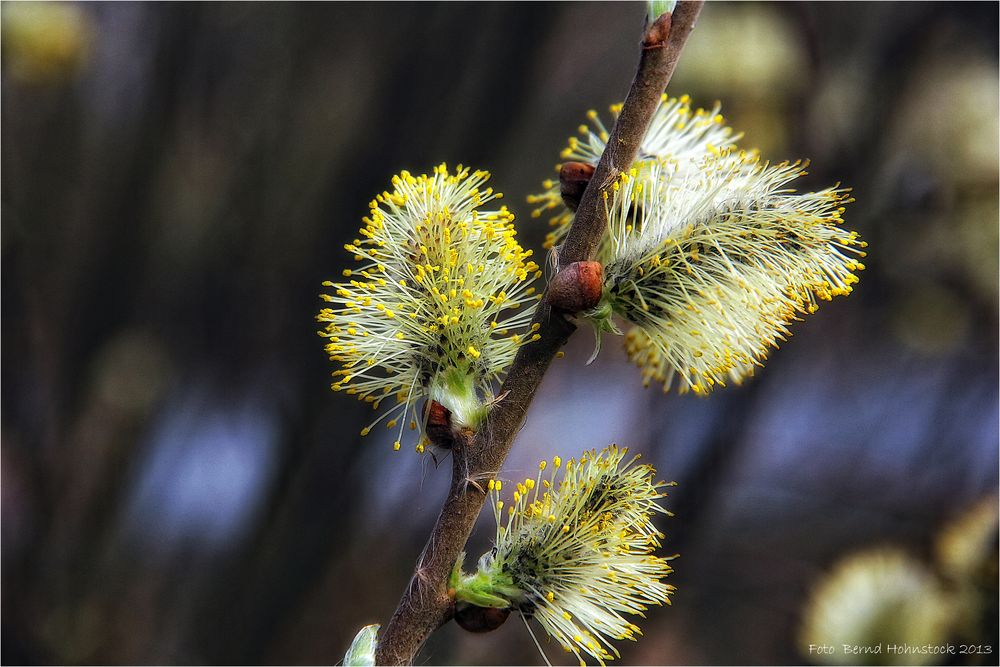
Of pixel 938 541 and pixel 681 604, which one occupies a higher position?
pixel 938 541

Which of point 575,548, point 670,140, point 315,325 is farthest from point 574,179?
point 315,325

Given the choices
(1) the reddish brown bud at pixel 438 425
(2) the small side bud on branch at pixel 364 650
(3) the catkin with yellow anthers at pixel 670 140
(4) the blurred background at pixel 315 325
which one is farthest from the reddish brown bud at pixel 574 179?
(4) the blurred background at pixel 315 325

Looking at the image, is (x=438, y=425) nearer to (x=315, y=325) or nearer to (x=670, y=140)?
(x=670, y=140)

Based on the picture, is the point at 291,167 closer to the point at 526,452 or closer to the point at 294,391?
the point at 294,391

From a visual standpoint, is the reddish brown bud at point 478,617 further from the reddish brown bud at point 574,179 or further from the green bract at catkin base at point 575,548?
the reddish brown bud at point 574,179

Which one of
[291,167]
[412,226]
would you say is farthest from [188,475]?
[412,226]

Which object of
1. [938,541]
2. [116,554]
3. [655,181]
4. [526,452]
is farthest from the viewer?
[116,554]
